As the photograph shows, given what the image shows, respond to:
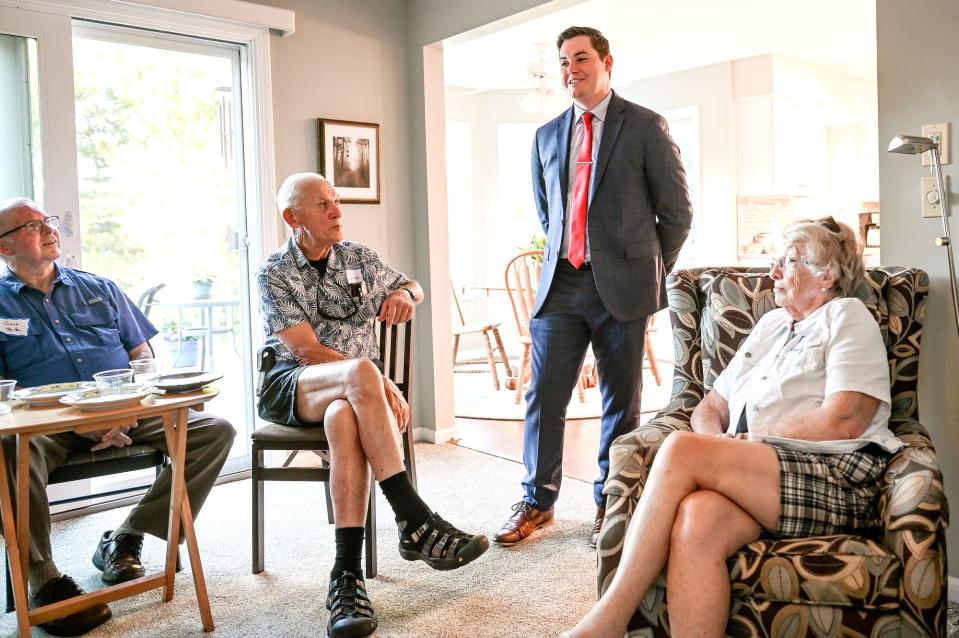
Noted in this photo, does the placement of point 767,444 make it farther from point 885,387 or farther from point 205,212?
point 205,212

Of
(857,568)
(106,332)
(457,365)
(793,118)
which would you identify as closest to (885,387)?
(857,568)

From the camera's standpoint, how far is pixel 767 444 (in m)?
1.72

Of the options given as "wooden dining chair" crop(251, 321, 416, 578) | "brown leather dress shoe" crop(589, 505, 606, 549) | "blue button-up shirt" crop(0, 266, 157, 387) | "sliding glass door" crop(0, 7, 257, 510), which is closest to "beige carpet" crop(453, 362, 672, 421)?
"sliding glass door" crop(0, 7, 257, 510)

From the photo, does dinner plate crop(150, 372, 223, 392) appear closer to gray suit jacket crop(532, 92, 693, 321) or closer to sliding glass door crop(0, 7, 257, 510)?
sliding glass door crop(0, 7, 257, 510)

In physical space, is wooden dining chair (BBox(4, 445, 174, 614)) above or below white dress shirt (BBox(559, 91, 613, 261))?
below

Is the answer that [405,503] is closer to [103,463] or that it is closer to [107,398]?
[107,398]

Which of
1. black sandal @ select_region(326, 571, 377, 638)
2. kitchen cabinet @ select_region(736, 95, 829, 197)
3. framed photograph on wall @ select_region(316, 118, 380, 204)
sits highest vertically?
kitchen cabinet @ select_region(736, 95, 829, 197)

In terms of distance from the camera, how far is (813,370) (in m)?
1.81

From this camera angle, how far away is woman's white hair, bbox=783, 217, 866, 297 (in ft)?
6.18

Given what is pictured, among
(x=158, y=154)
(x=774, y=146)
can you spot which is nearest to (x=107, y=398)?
(x=158, y=154)

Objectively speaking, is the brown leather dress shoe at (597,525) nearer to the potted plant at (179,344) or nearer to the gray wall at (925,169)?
the gray wall at (925,169)

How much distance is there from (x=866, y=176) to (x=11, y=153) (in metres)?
7.52

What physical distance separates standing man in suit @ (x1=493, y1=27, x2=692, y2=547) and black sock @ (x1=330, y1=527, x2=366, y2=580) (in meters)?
0.67

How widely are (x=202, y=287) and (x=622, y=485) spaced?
8.24 ft
